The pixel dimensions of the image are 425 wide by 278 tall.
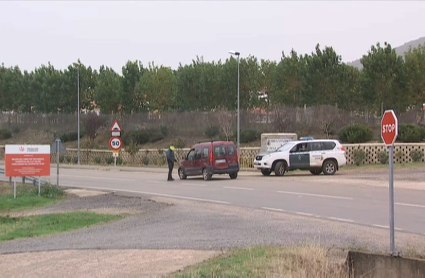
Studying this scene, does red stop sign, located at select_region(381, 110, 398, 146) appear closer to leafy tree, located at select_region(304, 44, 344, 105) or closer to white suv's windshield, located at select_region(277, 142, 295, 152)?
white suv's windshield, located at select_region(277, 142, 295, 152)

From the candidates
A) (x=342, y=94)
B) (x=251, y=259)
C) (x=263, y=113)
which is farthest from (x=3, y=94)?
(x=251, y=259)

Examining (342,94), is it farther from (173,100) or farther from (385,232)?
(385,232)

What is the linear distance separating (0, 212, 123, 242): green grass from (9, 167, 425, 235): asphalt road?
4.23 meters

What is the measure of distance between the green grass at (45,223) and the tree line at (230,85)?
32.7 metres

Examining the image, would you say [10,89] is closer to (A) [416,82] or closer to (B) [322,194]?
(A) [416,82]

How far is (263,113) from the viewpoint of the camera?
49.8m

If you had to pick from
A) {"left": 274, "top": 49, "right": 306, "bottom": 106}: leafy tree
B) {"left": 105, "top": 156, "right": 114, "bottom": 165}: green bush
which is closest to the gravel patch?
{"left": 105, "top": 156, "right": 114, "bottom": 165}: green bush

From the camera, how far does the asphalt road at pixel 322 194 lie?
48.5 ft

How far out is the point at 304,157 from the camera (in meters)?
29.6

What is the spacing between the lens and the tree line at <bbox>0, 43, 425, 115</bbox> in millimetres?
44875

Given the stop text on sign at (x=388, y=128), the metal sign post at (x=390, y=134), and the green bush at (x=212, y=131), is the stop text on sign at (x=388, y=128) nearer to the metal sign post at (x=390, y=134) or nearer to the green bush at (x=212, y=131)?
the metal sign post at (x=390, y=134)

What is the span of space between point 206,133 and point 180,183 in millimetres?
25238

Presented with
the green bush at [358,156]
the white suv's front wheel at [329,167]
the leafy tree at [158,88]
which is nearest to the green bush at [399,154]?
the green bush at [358,156]

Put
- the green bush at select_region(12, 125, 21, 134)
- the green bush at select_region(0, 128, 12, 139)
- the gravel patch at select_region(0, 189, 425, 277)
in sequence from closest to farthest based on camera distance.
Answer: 1. the gravel patch at select_region(0, 189, 425, 277)
2. the green bush at select_region(0, 128, 12, 139)
3. the green bush at select_region(12, 125, 21, 134)
